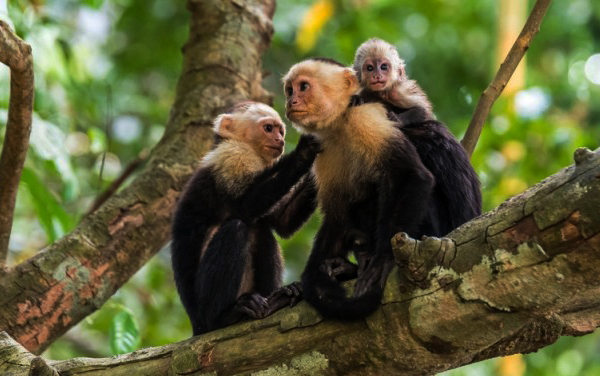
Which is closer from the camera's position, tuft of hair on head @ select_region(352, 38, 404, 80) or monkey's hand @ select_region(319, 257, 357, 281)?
monkey's hand @ select_region(319, 257, 357, 281)

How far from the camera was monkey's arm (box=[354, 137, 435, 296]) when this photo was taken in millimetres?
3350

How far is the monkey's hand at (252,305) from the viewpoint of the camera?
362 cm

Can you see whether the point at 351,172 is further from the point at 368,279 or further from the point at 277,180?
the point at 368,279

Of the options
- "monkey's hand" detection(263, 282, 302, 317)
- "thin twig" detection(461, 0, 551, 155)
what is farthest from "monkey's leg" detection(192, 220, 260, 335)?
"thin twig" detection(461, 0, 551, 155)

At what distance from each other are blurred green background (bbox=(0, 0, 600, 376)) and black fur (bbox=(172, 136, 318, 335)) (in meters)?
1.37

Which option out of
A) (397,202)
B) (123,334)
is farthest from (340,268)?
(123,334)

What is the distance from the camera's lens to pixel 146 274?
316 inches

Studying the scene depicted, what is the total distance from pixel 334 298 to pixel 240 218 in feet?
3.73

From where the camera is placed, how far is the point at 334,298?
10.5 ft

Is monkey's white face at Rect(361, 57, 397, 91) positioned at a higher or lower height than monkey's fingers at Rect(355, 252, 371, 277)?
higher

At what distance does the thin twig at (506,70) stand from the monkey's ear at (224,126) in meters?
1.41

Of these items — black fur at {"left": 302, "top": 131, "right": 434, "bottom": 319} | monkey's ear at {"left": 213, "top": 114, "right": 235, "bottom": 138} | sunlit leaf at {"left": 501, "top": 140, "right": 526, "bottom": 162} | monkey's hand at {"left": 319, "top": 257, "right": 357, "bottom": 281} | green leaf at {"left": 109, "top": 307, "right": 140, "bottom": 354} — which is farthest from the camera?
sunlit leaf at {"left": 501, "top": 140, "right": 526, "bottom": 162}

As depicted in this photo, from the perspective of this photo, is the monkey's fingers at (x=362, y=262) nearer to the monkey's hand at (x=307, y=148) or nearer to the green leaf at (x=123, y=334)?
the monkey's hand at (x=307, y=148)

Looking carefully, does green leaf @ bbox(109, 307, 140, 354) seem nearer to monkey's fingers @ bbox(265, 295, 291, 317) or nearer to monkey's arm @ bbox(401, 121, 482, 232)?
monkey's fingers @ bbox(265, 295, 291, 317)
